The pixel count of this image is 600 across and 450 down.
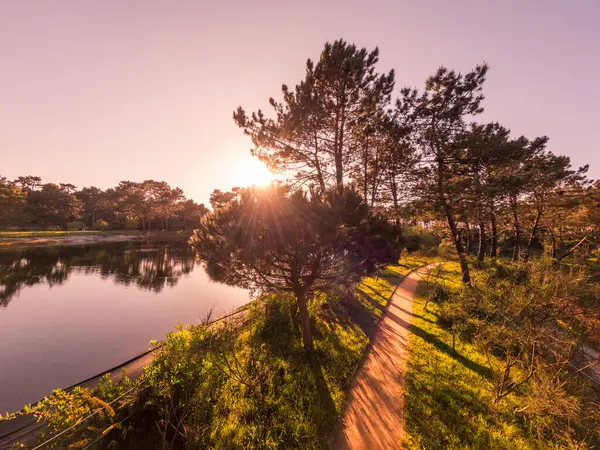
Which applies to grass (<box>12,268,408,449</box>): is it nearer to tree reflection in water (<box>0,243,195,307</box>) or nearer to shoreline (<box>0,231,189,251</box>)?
tree reflection in water (<box>0,243,195,307</box>)

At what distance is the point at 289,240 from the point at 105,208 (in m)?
103

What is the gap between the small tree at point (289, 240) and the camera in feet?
25.6

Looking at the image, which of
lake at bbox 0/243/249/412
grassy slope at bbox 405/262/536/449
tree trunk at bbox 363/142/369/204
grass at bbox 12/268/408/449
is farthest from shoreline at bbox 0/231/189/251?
grassy slope at bbox 405/262/536/449

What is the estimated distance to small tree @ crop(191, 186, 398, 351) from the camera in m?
7.80

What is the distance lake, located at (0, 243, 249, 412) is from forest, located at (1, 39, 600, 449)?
283 centimetres

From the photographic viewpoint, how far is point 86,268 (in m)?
31.1

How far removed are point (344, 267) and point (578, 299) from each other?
7.71 m

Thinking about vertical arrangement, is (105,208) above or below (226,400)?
above

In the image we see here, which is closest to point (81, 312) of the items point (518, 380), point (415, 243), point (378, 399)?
point (378, 399)

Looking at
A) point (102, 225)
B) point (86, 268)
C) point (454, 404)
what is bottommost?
point (86, 268)

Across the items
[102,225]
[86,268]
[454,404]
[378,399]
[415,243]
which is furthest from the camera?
[102,225]

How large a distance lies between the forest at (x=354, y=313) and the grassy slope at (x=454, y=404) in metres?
0.05

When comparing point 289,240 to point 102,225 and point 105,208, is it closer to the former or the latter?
point 102,225

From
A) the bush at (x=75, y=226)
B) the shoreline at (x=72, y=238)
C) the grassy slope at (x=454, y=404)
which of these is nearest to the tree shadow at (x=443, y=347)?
the grassy slope at (x=454, y=404)
